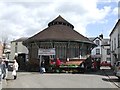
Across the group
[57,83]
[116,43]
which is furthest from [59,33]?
[57,83]

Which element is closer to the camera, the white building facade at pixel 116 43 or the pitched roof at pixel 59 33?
the pitched roof at pixel 59 33

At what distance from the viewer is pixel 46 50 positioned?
37812 mm

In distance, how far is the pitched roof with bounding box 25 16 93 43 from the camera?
39.0 m

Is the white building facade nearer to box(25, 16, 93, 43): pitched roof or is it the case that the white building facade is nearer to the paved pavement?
box(25, 16, 93, 43): pitched roof

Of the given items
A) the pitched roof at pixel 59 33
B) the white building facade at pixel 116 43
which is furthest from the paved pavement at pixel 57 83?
the white building facade at pixel 116 43

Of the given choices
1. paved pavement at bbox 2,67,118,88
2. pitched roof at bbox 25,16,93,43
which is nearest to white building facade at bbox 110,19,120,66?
pitched roof at bbox 25,16,93,43

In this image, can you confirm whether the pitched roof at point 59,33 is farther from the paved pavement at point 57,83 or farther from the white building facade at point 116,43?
the paved pavement at point 57,83

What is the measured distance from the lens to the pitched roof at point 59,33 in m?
39.0

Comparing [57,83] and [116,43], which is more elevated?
[116,43]

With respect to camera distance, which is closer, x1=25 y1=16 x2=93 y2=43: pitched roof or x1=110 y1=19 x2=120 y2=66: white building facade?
x1=25 y1=16 x2=93 y2=43: pitched roof

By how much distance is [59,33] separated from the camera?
41.0 m

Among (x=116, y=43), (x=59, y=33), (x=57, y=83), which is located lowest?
(x=57, y=83)

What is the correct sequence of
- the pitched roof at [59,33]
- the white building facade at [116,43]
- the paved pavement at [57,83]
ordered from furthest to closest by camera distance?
the white building facade at [116,43] < the pitched roof at [59,33] < the paved pavement at [57,83]

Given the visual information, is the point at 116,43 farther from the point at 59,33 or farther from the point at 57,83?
the point at 57,83
